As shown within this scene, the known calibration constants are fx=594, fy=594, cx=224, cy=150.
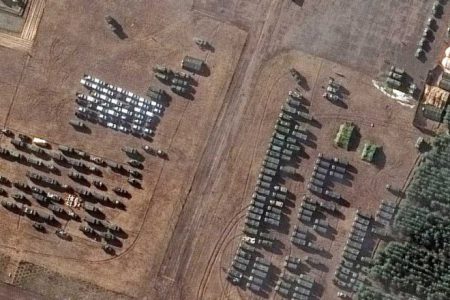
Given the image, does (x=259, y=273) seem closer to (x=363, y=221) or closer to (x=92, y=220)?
(x=363, y=221)

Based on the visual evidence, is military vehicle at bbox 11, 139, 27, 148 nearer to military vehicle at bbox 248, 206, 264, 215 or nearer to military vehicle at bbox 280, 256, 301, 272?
military vehicle at bbox 248, 206, 264, 215

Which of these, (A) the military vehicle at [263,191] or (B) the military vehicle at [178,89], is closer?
(A) the military vehicle at [263,191]

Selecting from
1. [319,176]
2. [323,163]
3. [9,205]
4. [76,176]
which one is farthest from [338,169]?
[9,205]

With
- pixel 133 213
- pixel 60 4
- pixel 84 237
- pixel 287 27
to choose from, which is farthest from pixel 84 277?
pixel 287 27

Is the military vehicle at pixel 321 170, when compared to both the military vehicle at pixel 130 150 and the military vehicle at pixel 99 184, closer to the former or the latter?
the military vehicle at pixel 130 150

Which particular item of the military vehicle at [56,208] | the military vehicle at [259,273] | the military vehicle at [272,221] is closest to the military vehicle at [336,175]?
the military vehicle at [272,221]

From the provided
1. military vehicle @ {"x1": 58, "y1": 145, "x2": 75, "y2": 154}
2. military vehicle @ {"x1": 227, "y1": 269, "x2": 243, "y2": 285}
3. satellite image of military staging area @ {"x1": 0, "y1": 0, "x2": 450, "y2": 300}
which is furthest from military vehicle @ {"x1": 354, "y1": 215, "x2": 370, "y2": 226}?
military vehicle @ {"x1": 58, "y1": 145, "x2": 75, "y2": 154}
